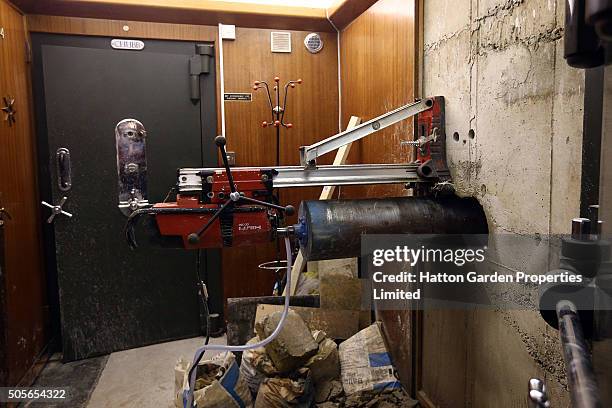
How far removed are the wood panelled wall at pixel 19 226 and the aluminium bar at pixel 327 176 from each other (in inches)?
47.1

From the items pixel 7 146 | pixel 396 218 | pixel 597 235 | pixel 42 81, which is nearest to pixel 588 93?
pixel 597 235

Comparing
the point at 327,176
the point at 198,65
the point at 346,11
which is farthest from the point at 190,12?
the point at 327,176

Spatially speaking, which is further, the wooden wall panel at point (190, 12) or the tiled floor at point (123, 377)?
the wooden wall panel at point (190, 12)

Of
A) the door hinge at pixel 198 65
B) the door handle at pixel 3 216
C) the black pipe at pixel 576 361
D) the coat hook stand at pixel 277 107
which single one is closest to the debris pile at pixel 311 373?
the coat hook stand at pixel 277 107

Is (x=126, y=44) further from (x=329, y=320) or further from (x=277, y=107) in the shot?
(x=329, y=320)

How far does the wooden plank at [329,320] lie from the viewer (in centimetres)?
231

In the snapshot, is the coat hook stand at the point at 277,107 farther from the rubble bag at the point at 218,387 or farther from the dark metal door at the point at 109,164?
the rubble bag at the point at 218,387

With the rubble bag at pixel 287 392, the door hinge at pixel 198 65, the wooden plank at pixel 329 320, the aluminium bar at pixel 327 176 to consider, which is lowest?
the rubble bag at pixel 287 392

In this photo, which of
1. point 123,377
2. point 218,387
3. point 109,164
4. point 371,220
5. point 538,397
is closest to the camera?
point 538,397

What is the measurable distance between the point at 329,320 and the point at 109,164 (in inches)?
63.6

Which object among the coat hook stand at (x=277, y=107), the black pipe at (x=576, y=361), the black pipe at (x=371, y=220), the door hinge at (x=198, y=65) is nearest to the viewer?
the black pipe at (x=576, y=361)

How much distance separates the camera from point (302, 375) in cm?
197

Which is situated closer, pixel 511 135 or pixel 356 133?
pixel 511 135

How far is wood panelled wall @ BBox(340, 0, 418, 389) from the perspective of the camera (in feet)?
6.69
